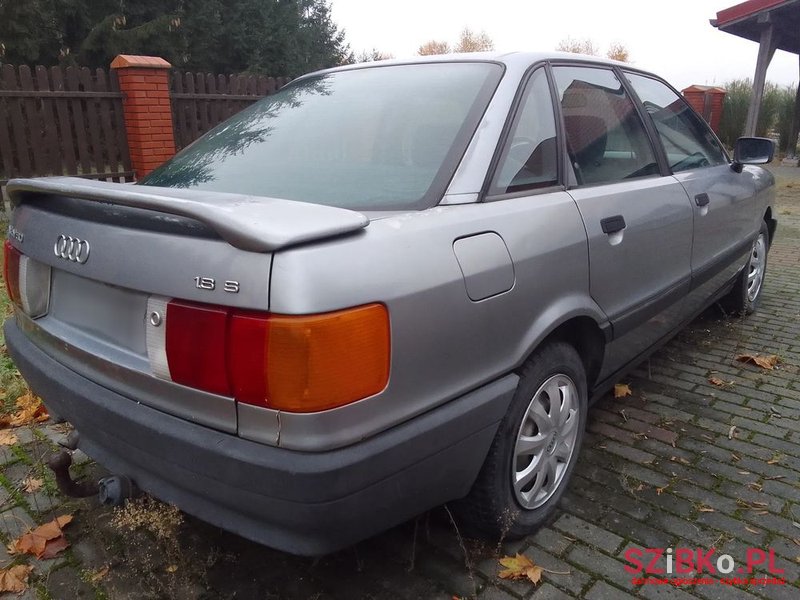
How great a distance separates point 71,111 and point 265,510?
25.9 feet

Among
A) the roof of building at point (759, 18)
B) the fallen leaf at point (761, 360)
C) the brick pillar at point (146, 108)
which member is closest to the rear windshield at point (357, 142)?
the fallen leaf at point (761, 360)

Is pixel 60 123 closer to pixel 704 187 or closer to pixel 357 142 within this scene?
pixel 357 142

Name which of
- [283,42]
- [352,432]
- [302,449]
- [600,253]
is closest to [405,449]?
[352,432]

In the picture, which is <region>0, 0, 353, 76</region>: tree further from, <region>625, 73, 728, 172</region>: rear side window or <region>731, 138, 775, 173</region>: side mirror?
<region>731, 138, 775, 173</region>: side mirror

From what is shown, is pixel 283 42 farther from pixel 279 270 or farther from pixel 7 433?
pixel 279 270

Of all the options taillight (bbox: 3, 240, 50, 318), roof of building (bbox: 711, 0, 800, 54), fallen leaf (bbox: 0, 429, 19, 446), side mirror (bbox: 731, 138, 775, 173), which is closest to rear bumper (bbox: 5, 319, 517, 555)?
taillight (bbox: 3, 240, 50, 318)

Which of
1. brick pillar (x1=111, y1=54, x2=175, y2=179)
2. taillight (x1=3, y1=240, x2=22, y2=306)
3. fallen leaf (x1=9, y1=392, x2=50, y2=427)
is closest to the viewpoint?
taillight (x1=3, y1=240, x2=22, y2=306)

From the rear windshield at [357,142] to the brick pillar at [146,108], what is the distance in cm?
616

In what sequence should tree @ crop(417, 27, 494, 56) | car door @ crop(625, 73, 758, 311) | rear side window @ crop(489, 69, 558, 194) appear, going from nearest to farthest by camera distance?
rear side window @ crop(489, 69, 558, 194)
car door @ crop(625, 73, 758, 311)
tree @ crop(417, 27, 494, 56)

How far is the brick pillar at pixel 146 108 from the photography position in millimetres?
7977

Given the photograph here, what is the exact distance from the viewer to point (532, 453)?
7.32ft

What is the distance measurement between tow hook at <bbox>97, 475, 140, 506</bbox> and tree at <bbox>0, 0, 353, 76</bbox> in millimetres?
16668

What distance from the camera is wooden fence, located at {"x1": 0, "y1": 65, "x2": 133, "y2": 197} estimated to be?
7.53 meters

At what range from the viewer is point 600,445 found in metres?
2.97
